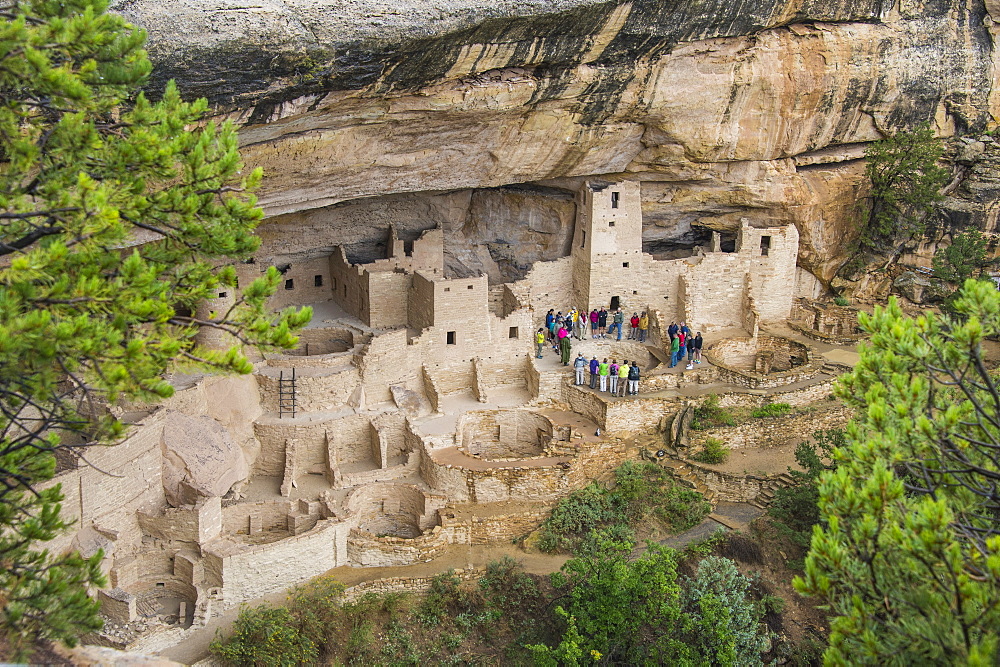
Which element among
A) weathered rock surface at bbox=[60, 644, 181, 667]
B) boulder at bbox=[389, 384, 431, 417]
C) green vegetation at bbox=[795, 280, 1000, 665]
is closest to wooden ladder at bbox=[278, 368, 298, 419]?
boulder at bbox=[389, 384, 431, 417]

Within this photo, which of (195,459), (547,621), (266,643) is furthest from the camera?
(195,459)

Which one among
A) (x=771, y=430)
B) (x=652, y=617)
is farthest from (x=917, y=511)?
(x=771, y=430)

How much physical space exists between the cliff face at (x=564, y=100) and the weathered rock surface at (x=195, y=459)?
154 inches

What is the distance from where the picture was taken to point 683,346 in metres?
19.5

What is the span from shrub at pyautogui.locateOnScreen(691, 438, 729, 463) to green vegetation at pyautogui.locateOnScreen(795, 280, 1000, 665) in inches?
304

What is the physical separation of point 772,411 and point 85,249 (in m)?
13.2

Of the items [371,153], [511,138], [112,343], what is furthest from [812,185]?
[112,343]

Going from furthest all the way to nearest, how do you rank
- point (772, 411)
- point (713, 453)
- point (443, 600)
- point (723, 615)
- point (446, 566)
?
point (772, 411) < point (713, 453) < point (446, 566) < point (443, 600) < point (723, 615)

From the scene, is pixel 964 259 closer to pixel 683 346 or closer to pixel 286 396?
pixel 683 346

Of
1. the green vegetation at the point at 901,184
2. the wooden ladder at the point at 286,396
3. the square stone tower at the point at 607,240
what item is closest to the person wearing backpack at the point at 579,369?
the square stone tower at the point at 607,240

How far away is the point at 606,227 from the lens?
2014 cm

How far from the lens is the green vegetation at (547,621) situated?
13.5 metres

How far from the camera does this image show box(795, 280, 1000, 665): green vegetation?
7613 mm

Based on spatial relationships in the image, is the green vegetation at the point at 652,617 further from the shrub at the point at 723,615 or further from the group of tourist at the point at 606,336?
the group of tourist at the point at 606,336
